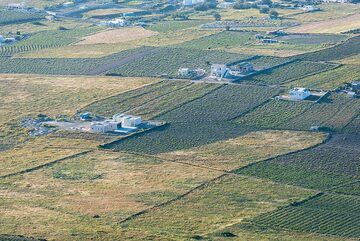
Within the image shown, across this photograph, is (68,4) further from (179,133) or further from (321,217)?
(321,217)

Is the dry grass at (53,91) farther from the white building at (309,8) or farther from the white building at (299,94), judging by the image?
the white building at (309,8)

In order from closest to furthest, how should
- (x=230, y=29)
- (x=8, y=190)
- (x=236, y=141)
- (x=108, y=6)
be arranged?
(x=8, y=190), (x=236, y=141), (x=230, y=29), (x=108, y=6)

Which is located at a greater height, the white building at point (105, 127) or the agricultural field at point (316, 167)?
the white building at point (105, 127)

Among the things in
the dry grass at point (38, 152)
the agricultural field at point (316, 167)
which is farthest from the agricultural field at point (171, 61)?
the agricultural field at point (316, 167)

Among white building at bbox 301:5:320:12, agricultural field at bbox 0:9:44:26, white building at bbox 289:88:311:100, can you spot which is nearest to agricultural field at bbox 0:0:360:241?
white building at bbox 289:88:311:100

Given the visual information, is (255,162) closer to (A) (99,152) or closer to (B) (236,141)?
(B) (236,141)

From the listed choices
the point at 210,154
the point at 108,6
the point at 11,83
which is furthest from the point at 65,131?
the point at 108,6

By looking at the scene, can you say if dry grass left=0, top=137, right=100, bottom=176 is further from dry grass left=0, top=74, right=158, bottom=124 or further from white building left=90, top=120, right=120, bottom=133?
dry grass left=0, top=74, right=158, bottom=124
